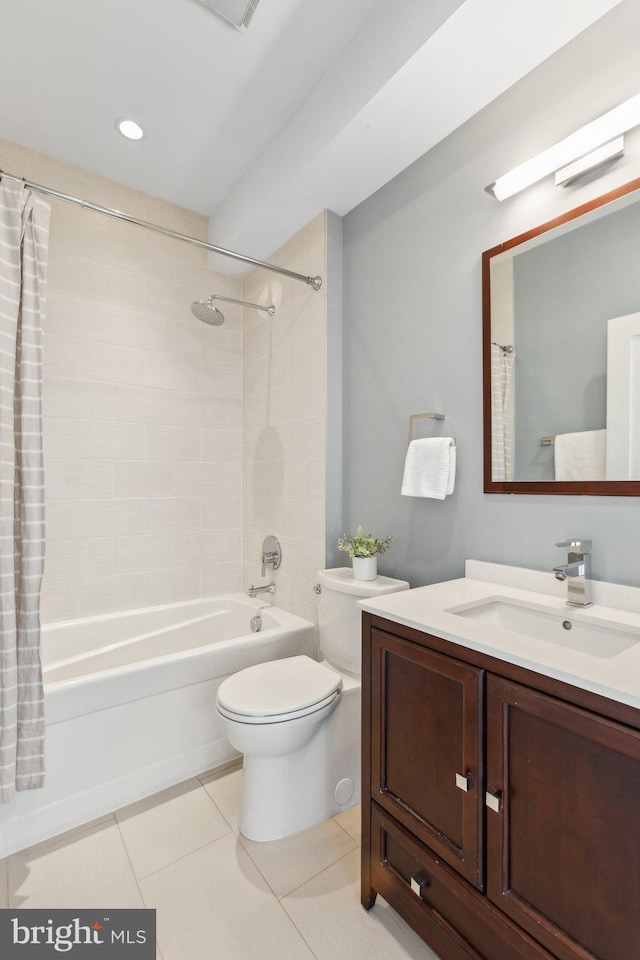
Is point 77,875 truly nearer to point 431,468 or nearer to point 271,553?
point 271,553

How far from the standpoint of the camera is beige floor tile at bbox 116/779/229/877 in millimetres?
1504

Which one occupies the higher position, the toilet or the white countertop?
the white countertop

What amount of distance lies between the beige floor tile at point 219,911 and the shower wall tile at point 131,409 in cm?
131

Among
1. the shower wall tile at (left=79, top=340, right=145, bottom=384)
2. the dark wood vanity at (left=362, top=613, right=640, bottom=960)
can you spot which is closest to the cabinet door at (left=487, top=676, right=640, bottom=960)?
the dark wood vanity at (left=362, top=613, right=640, bottom=960)

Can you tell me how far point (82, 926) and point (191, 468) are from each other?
6.36 ft

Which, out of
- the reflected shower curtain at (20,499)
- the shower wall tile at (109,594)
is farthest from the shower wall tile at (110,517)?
the reflected shower curtain at (20,499)

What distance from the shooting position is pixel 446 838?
3.49ft

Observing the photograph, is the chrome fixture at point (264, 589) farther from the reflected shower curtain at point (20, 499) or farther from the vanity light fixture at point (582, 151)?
the vanity light fixture at point (582, 151)

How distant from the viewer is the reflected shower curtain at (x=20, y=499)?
1.49 metres

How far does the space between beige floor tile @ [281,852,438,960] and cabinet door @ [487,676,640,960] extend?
45cm

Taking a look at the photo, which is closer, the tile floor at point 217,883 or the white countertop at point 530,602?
the white countertop at point 530,602

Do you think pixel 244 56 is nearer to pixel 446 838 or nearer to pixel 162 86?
pixel 162 86

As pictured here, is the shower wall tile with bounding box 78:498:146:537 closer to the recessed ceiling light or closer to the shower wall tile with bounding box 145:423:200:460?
the shower wall tile with bounding box 145:423:200:460

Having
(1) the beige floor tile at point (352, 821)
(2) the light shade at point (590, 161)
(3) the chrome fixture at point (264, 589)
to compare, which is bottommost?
(1) the beige floor tile at point (352, 821)
